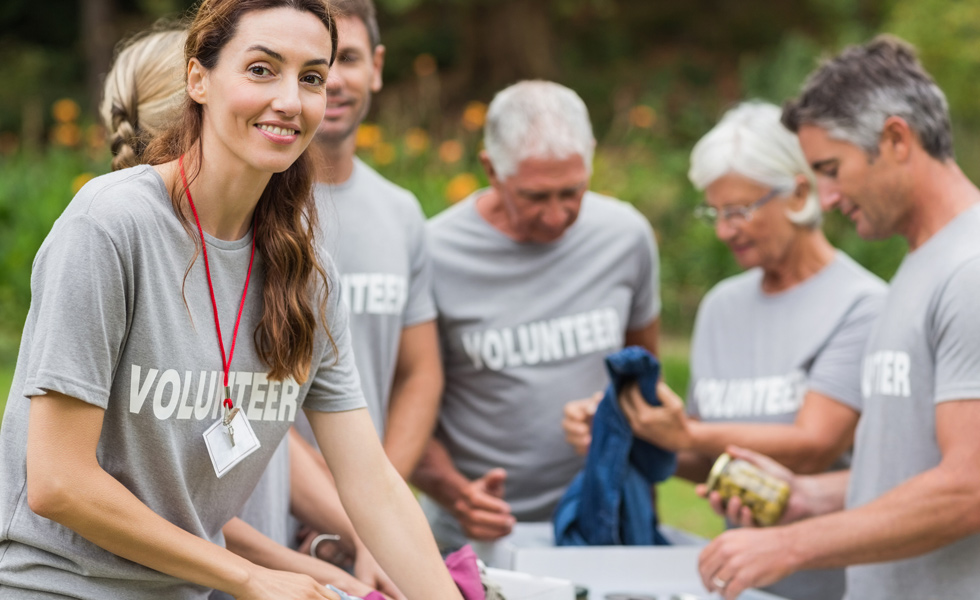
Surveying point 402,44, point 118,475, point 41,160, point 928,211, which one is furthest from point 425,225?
point 402,44

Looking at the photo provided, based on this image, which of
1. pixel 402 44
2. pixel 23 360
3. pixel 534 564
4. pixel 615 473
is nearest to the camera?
pixel 23 360

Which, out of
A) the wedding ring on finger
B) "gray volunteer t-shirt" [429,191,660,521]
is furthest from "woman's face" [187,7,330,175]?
"gray volunteer t-shirt" [429,191,660,521]

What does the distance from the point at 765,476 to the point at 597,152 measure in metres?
7.28

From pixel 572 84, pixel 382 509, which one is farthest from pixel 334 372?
pixel 572 84

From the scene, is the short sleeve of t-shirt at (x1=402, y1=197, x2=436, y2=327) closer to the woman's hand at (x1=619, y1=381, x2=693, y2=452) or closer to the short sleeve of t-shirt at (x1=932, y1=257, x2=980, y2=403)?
the woman's hand at (x1=619, y1=381, x2=693, y2=452)

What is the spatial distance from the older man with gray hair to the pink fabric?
1.00m

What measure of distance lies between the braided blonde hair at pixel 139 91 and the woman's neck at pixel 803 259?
1.89 metres

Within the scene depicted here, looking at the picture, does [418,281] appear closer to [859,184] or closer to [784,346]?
[784,346]

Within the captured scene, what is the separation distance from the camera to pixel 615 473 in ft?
9.09

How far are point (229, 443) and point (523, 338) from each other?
1.52m

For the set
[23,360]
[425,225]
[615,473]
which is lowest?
[615,473]

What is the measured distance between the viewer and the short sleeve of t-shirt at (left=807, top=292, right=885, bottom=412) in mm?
2965

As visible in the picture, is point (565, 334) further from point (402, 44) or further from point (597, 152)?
point (402, 44)

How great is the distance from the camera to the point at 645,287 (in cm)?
340
